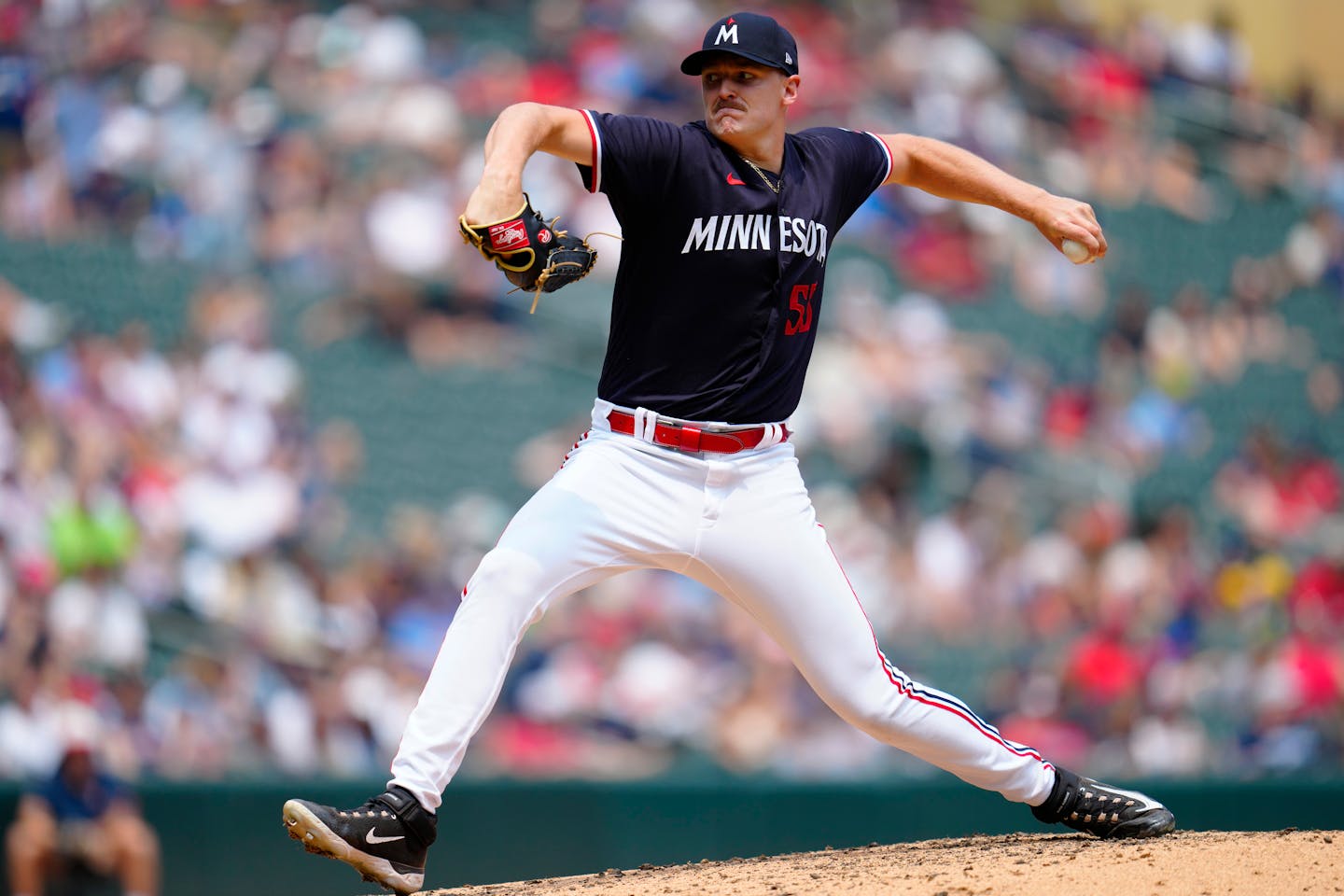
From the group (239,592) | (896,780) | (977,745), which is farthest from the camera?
(239,592)

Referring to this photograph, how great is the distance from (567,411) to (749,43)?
5.23 metres

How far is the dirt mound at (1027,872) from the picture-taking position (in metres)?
3.25

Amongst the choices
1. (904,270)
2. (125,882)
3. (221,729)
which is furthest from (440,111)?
(125,882)

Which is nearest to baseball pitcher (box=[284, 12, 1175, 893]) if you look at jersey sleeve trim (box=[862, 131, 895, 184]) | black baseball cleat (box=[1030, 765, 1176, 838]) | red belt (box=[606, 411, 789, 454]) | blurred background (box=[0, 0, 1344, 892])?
red belt (box=[606, 411, 789, 454])

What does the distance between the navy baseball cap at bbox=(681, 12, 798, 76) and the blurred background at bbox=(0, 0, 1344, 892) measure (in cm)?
401

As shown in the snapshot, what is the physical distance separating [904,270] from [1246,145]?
10.0 ft

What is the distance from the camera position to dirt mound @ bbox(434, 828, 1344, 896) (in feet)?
10.6

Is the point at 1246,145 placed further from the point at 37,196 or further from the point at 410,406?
the point at 37,196

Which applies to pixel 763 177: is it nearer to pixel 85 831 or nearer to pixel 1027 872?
pixel 1027 872

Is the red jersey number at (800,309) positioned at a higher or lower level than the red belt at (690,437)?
higher

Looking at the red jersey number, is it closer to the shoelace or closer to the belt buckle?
the belt buckle

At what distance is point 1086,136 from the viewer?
10180 mm

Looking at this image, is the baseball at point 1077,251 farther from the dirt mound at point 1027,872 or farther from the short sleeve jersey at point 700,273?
the dirt mound at point 1027,872

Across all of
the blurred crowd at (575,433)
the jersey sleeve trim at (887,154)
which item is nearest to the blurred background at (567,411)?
the blurred crowd at (575,433)
